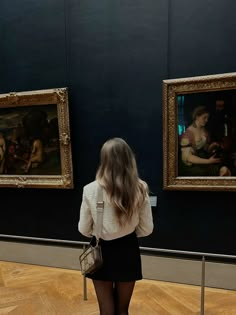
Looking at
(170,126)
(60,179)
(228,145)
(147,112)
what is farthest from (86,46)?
(228,145)

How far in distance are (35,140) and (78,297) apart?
8.65 ft

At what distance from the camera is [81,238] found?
4.78 m

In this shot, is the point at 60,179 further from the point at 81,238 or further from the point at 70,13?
the point at 70,13

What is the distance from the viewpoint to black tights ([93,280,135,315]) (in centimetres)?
234

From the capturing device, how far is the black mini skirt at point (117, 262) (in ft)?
7.38

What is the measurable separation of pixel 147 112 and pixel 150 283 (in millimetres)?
2734

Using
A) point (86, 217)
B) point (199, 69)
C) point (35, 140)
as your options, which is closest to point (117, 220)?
point (86, 217)

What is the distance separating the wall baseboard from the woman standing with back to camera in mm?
2141

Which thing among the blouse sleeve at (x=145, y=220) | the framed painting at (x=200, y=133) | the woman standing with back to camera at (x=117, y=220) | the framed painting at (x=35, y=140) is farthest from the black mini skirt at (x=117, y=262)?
the framed painting at (x=35, y=140)

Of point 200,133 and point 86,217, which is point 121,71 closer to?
point 200,133

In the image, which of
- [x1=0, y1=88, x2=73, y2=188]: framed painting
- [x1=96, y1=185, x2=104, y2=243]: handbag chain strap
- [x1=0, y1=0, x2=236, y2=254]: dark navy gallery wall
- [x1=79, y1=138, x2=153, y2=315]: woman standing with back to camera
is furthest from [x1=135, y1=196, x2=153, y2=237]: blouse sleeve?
[x1=0, y1=88, x2=73, y2=188]: framed painting

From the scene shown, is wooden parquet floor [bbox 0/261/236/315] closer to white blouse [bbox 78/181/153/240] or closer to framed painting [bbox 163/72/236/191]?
framed painting [bbox 163/72/236/191]

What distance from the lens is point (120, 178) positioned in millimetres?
2125

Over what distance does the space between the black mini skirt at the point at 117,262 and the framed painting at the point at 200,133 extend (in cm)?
200
